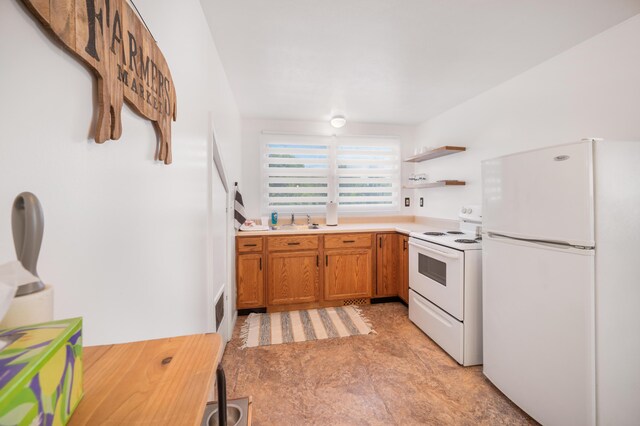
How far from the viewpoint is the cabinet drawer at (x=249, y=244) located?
287cm

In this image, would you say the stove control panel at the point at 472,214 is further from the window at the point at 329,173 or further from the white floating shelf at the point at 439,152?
the window at the point at 329,173

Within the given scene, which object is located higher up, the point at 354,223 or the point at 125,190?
the point at 125,190

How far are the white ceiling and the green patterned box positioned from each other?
1761mm

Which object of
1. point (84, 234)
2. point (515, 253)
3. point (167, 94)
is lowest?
point (515, 253)

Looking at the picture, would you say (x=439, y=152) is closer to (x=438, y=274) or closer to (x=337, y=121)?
(x=337, y=121)

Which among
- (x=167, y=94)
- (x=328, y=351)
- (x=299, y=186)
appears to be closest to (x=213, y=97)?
(x=167, y=94)

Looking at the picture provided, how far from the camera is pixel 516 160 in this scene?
5.21 feet

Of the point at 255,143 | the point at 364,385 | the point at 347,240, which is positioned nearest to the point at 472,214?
the point at 347,240

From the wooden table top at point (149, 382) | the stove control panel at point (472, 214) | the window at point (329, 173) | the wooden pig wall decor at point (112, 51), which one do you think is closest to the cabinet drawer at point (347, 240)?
the window at point (329, 173)

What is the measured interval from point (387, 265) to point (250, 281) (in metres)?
1.62

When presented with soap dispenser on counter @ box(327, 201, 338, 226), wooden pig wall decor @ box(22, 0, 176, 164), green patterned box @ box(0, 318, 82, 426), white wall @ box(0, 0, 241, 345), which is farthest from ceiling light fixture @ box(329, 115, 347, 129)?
green patterned box @ box(0, 318, 82, 426)

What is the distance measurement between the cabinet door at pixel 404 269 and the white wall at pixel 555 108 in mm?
651

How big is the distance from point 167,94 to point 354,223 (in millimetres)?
3023

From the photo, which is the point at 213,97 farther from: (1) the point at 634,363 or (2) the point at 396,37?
(1) the point at 634,363
